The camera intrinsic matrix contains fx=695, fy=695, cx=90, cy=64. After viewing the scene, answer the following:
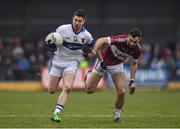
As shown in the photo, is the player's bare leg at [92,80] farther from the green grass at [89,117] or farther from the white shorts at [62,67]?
the white shorts at [62,67]

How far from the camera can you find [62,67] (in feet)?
54.9

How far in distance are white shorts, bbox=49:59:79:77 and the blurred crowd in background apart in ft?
58.6

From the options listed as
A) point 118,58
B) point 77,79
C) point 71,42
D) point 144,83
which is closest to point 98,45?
point 71,42

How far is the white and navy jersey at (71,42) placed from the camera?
651 inches

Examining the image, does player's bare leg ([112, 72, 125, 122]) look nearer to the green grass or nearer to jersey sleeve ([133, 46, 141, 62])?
the green grass

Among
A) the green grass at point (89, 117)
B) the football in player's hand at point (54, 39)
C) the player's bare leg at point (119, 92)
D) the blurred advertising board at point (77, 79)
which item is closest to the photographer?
the green grass at point (89, 117)

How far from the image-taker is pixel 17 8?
39.5 m

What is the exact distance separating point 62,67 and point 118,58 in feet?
4.67

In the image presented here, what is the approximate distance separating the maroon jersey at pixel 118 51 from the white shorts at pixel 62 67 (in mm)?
875

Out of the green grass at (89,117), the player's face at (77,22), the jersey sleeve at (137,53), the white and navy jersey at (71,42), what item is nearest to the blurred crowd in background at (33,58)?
the green grass at (89,117)

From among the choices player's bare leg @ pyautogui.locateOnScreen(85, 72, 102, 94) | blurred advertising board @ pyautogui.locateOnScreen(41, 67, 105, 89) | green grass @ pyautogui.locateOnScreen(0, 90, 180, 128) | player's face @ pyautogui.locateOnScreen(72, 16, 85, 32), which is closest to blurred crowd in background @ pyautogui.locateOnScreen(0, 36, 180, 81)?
blurred advertising board @ pyautogui.locateOnScreen(41, 67, 105, 89)

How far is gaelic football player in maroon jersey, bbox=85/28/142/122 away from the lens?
16438mm

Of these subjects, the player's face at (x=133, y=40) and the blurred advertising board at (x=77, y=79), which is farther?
the blurred advertising board at (x=77, y=79)

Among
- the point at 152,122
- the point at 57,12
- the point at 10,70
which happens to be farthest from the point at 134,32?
the point at 57,12
